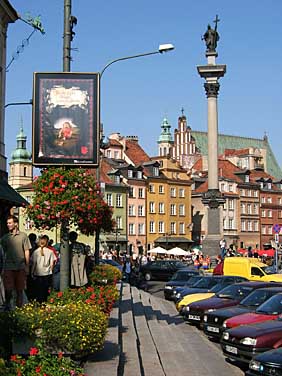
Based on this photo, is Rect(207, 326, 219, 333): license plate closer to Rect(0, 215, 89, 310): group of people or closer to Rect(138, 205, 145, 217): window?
Rect(0, 215, 89, 310): group of people

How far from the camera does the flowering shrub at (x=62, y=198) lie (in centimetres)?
1106

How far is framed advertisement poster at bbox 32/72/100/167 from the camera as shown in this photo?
1110cm

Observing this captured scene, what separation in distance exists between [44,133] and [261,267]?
711 inches

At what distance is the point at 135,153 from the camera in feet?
298

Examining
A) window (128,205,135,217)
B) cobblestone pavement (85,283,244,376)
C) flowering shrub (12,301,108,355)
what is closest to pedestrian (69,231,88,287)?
cobblestone pavement (85,283,244,376)

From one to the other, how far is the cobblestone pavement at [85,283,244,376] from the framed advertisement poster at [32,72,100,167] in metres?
3.16

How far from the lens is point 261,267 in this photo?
2739 cm

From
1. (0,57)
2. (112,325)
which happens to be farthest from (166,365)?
(0,57)

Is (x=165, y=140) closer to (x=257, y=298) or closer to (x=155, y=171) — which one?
(x=155, y=171)

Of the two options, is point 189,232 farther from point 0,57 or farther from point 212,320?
point 212,320

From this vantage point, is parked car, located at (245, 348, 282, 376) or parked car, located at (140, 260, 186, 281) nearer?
parked car, located at (245, 348, 282, 376)

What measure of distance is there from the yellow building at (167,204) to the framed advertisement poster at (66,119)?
7346 cm

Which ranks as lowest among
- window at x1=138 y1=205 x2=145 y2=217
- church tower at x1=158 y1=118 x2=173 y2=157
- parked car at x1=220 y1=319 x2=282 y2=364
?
parked car at x1=220 y1=319 x2=282 y2=364

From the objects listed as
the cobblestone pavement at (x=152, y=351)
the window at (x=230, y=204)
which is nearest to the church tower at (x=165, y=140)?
the window at (x=230, y=204)
